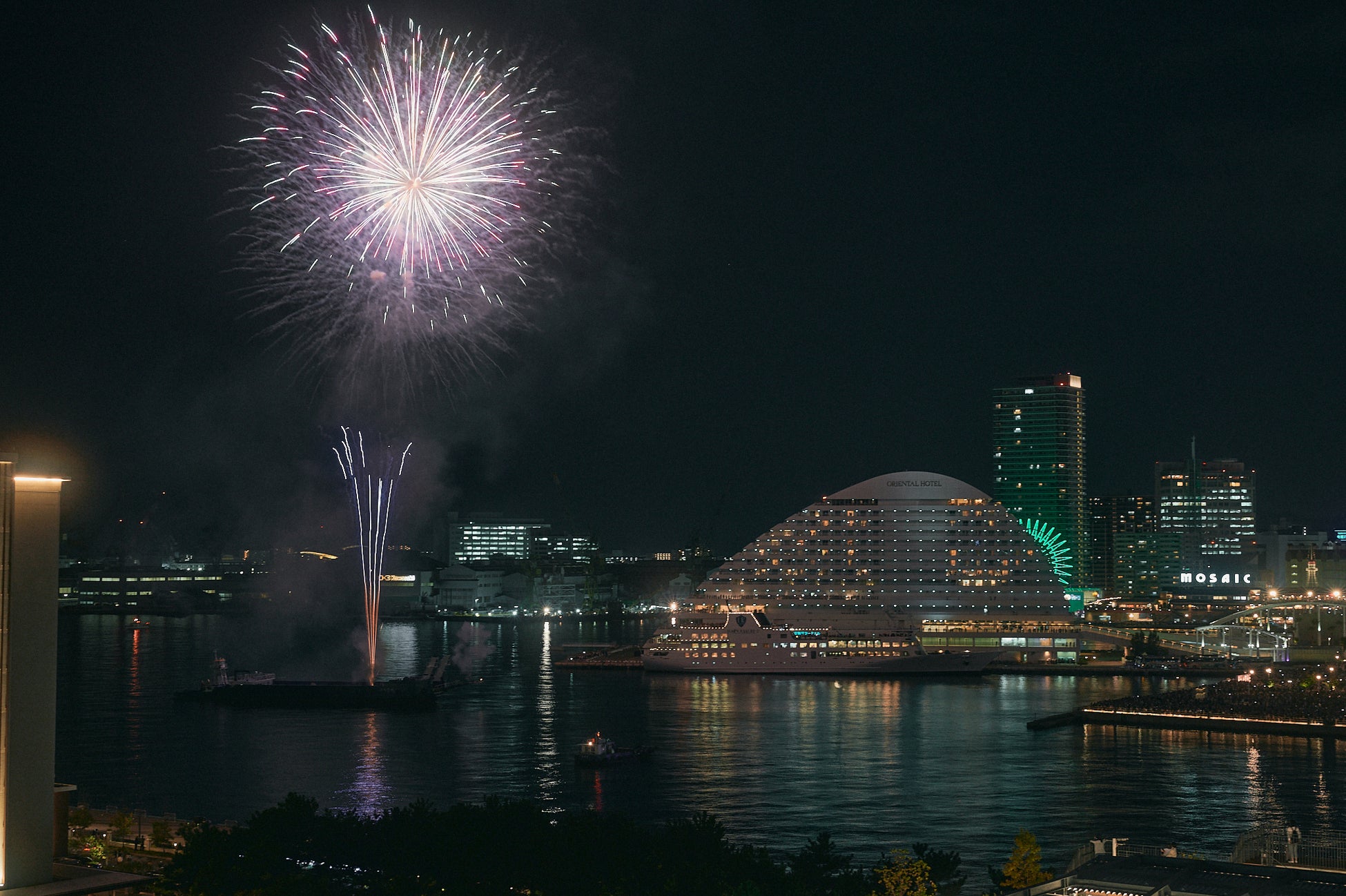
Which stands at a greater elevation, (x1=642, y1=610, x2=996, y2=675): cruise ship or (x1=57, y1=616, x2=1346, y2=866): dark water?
(x1=642, y1=610, x2=996, y2=675): cruise ship

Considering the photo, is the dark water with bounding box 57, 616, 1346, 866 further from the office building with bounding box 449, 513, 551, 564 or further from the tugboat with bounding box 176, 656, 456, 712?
the office building with bounding box 449, 513, 551, 564

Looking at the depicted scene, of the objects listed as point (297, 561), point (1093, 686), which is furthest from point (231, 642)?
point (1093, 686)

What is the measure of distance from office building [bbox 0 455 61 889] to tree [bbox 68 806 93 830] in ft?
17.0

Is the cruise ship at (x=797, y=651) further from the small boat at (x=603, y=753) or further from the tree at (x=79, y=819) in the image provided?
the tree at (x=79, y=819)

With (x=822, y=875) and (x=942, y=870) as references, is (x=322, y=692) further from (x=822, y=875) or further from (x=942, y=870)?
(x=942, y=870)

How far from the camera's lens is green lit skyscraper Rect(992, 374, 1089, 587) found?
288ft

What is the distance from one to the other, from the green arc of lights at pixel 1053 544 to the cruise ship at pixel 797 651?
825 inches

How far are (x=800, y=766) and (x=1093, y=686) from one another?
1958 cm

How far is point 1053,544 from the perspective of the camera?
72062mm

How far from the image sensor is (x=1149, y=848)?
13.3 metres

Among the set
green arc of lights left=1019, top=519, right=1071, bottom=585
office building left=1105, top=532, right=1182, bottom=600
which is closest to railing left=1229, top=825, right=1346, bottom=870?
green arc of lights left=1019, top=519, right=1071, bottom=585

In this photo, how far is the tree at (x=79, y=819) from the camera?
1482cm

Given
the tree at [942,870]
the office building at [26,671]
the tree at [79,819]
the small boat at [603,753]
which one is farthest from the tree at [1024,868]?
the small boat at [603,753]

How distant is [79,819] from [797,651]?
31.9m
